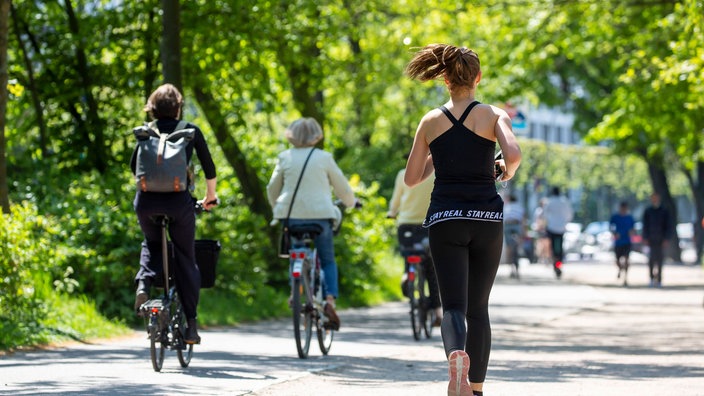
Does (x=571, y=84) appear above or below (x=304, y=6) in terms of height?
above

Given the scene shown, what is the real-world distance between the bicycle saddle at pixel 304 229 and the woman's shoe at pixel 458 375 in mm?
4785

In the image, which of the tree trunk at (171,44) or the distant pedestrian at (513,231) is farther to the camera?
the distant pedestrian at (513,231)

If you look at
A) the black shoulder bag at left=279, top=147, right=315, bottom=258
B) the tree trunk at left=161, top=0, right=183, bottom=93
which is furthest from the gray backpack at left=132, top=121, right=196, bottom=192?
the tree trunk at left=161, top=0, right=183, bottom=93

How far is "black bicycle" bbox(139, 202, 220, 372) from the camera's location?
9148 mm

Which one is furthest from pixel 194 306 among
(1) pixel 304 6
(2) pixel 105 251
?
(1) pixel 304 6

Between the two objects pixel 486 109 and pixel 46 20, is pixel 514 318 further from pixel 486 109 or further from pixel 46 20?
pixel 486 109

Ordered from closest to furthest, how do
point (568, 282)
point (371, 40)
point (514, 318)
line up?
point (514, 318), point (568, 282), point (371, 40)

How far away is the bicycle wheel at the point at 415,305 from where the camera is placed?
1303 centimetres

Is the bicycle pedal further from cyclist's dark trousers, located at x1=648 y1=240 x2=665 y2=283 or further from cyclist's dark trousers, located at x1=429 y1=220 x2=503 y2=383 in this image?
cyclist's dark trousers, located at x1=648 y1=240 x2=665 y2=283

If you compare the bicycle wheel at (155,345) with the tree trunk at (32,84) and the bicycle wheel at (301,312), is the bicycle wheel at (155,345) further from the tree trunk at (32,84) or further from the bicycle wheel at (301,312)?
the tree trunk at (32,84)

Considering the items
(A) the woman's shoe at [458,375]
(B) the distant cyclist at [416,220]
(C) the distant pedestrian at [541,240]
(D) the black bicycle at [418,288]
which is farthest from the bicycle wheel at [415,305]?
(C) the distant pedestrian at [541,240]

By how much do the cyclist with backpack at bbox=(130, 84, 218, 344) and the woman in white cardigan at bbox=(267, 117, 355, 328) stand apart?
1.72m

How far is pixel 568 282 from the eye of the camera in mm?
27594

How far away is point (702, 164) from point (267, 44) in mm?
27755
